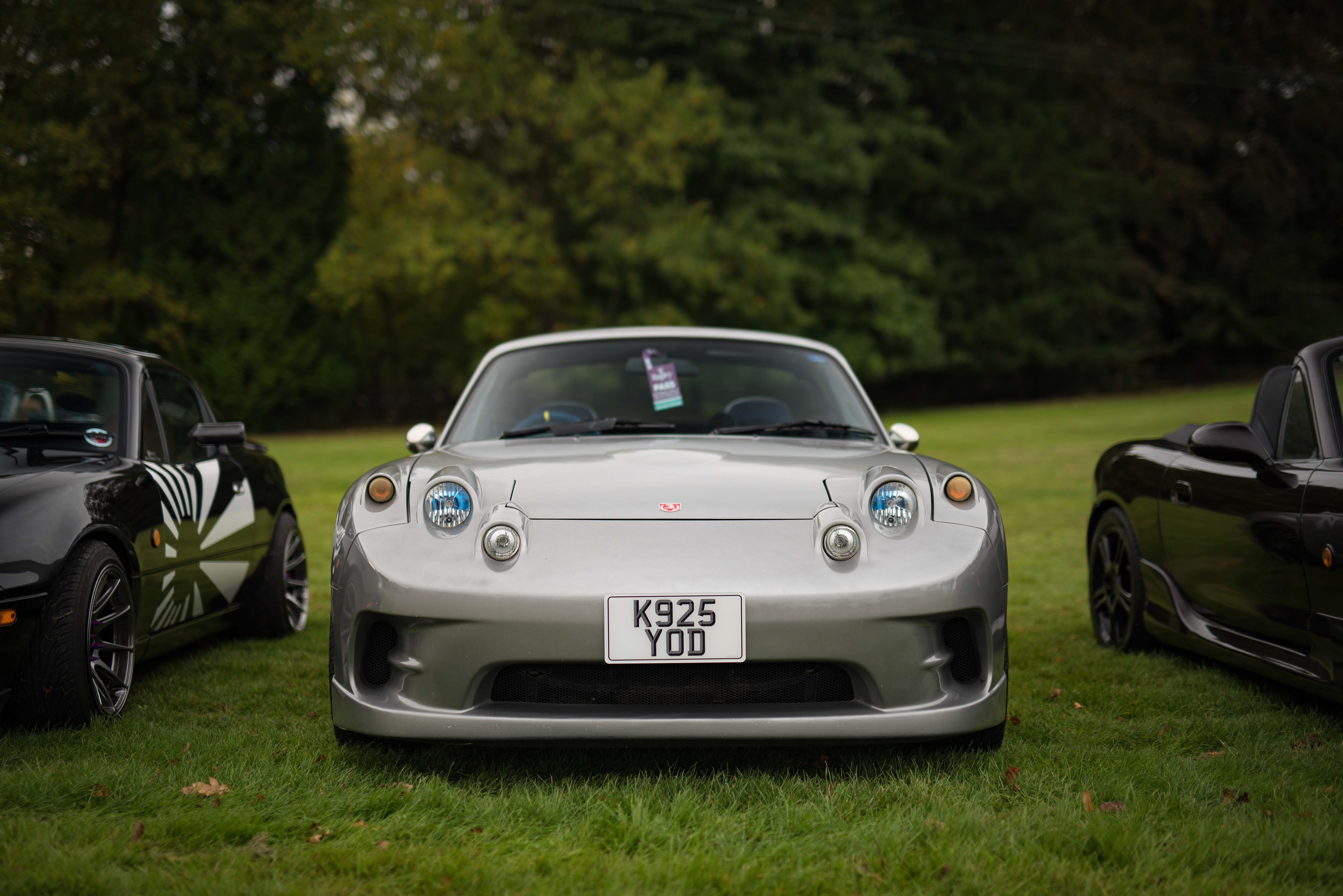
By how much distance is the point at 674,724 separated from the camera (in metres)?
2.88

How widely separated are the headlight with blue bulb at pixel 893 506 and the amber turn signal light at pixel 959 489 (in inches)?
5.4

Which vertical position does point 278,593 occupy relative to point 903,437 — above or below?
below

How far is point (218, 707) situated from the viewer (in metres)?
4.13

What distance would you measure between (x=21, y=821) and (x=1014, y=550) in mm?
7174

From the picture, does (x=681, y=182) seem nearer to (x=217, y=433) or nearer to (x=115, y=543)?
(x=217, y=433)

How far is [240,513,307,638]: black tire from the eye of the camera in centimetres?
550

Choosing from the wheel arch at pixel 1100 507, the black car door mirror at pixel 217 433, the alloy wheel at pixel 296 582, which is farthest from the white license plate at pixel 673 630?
the alloy wheel at pixel 296 582

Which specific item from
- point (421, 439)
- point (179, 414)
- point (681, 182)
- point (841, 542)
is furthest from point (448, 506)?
point (681, 182)

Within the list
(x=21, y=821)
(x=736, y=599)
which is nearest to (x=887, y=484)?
(x=736, y=599)

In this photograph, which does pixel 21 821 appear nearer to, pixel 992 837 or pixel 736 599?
Answer: pixel 736 599

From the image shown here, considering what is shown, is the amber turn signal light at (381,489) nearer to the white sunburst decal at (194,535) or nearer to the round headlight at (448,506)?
the round headlight at (448,506)

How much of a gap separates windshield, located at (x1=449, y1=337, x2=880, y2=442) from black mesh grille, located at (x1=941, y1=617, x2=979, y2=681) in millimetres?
1384

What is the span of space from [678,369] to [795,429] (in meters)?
0.67

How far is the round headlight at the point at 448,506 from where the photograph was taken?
10.2ft
